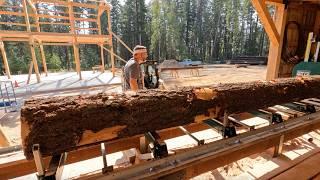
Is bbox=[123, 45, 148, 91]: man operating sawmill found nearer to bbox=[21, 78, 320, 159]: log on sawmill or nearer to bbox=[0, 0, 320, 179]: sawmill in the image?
bbox=[0, 0, 320, 179]: sawmill

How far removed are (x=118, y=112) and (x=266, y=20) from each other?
187 inches

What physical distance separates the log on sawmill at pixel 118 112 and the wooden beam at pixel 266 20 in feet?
10.8

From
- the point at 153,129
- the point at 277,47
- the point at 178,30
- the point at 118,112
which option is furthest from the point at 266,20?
the point at 178,30

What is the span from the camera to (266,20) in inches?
181

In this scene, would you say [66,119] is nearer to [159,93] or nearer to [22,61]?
[159,93]

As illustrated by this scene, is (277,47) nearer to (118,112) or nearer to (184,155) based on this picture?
(184,155)

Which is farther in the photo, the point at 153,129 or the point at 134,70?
the point at 134,70

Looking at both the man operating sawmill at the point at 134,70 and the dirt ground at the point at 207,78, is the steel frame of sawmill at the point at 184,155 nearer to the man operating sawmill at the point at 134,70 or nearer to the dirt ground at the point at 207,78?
the man operating sawmill at the point at 134,70

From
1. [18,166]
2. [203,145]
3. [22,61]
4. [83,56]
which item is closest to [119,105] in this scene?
[203,145]

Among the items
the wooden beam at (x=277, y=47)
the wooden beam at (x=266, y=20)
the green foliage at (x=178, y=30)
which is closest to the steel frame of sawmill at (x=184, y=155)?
the wooden beam at (x=266, y=20)

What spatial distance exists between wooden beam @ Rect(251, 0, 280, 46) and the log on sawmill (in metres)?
3.30

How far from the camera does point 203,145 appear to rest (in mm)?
1357

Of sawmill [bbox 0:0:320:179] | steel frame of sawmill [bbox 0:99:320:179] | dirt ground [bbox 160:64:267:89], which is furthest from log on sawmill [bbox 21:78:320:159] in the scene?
dirt ground [bbox 160:64:267:89]

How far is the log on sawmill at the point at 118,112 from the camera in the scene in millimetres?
1036
